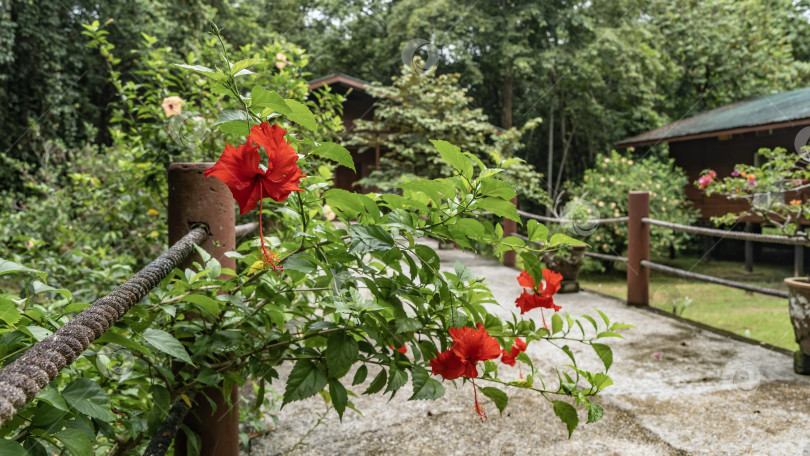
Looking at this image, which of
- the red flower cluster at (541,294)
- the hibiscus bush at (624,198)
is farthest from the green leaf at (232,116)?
the hibiscus bush at (624,198)

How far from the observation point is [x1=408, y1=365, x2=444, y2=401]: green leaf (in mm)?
717

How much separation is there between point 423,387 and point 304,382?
16 cm

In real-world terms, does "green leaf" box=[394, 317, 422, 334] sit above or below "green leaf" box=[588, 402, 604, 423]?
above

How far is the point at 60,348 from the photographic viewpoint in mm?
427

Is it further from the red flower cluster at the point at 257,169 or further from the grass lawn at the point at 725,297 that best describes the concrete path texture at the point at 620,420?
the grass lawn at the point at 725,297

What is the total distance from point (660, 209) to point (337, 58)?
8.98 m

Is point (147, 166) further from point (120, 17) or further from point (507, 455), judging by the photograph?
point (120, 17)

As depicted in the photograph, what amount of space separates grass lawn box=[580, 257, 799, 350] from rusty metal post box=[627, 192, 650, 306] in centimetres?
119

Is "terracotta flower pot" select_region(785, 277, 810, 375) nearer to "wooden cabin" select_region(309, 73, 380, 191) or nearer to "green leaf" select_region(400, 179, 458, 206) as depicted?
"green leaf" select_region(400, 179, 458, 206)

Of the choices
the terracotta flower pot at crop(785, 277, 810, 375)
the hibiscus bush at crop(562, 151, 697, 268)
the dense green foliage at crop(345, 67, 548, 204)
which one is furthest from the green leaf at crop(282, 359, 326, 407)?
the hibiscus bush at crop(562, 151, 697, 268)

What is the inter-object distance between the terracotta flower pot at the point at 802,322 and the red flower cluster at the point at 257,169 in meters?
2.64

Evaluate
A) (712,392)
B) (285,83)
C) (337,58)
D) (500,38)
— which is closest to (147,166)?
(285,83)

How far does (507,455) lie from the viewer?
157 cm

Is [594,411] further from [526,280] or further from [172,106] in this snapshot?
[172,106]
